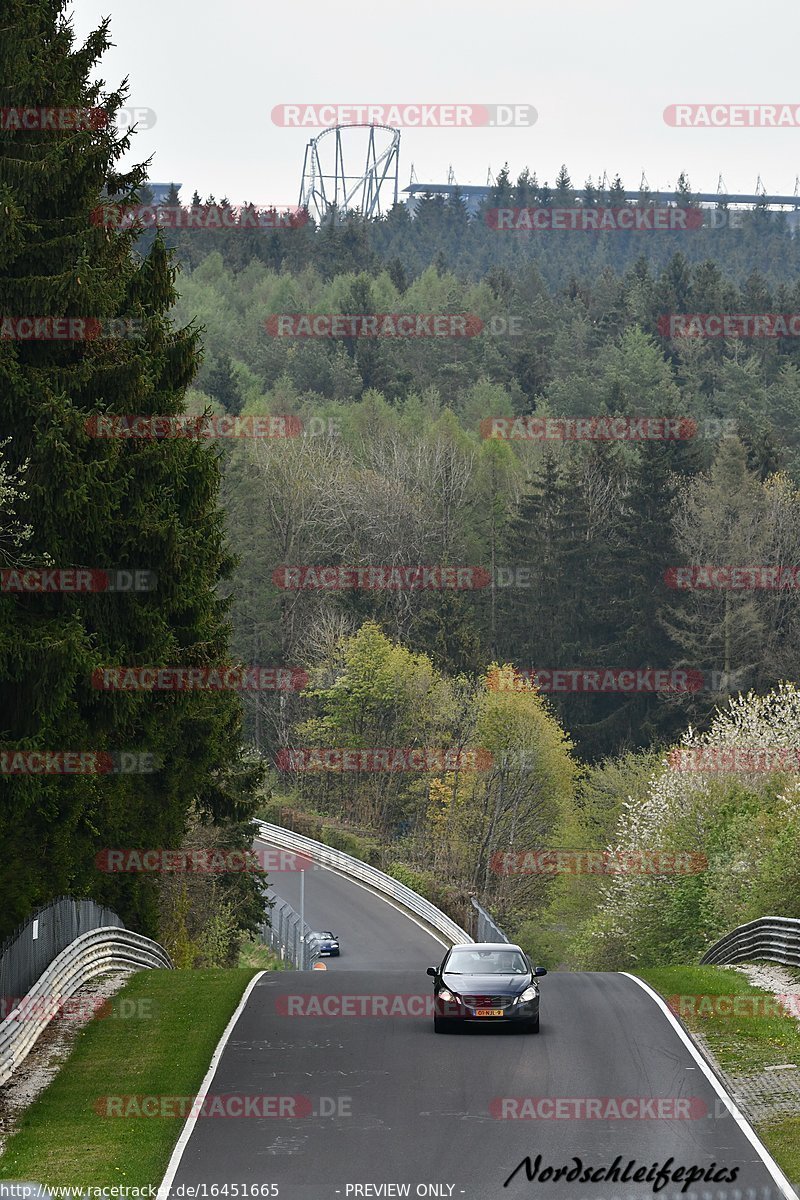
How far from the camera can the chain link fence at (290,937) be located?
51.1m

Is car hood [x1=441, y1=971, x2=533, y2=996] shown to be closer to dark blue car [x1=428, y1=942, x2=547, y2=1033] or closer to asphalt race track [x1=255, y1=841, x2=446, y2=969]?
dark blue car [x1=428, y1=942, x2=547, y2=1033]

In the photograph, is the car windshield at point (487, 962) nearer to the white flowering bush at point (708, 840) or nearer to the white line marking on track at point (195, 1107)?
the white line marking on track at point (195, 1107)

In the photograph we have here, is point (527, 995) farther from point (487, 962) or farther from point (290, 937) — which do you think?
point (290, 937)

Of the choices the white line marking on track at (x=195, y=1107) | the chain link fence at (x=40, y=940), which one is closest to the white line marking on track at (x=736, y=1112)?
the white line marking on track at (x=195, y=1107)

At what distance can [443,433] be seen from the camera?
97125mm

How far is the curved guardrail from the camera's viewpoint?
26.5m

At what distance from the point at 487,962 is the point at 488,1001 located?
1198 mm

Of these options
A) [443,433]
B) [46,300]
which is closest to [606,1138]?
[46,300]

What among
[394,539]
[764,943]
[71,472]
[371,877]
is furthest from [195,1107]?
[394,539]

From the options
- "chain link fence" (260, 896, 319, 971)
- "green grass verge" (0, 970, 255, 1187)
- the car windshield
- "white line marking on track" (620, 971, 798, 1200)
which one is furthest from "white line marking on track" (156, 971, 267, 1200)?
"chain link fence" (260, 896, 319, 971)

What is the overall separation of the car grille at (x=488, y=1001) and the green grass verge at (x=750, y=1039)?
2.67 meters

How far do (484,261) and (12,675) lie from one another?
15915 cm

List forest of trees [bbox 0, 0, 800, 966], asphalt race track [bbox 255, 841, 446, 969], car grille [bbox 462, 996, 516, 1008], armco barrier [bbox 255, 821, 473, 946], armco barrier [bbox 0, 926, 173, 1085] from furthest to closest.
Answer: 1. armco barrier [bbox 255, 821, 473, 946]
2. asphalt race track [bbox 255, 841, 446, 969]
3. car grille [bbox 462, 996, 516, 1008]
4. forest of trees [bbox 0, 0, 800, 966]
5. armco barrier [bbox 0, 926, 173, 1085]

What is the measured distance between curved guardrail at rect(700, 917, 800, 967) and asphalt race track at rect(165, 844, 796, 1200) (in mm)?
3484
